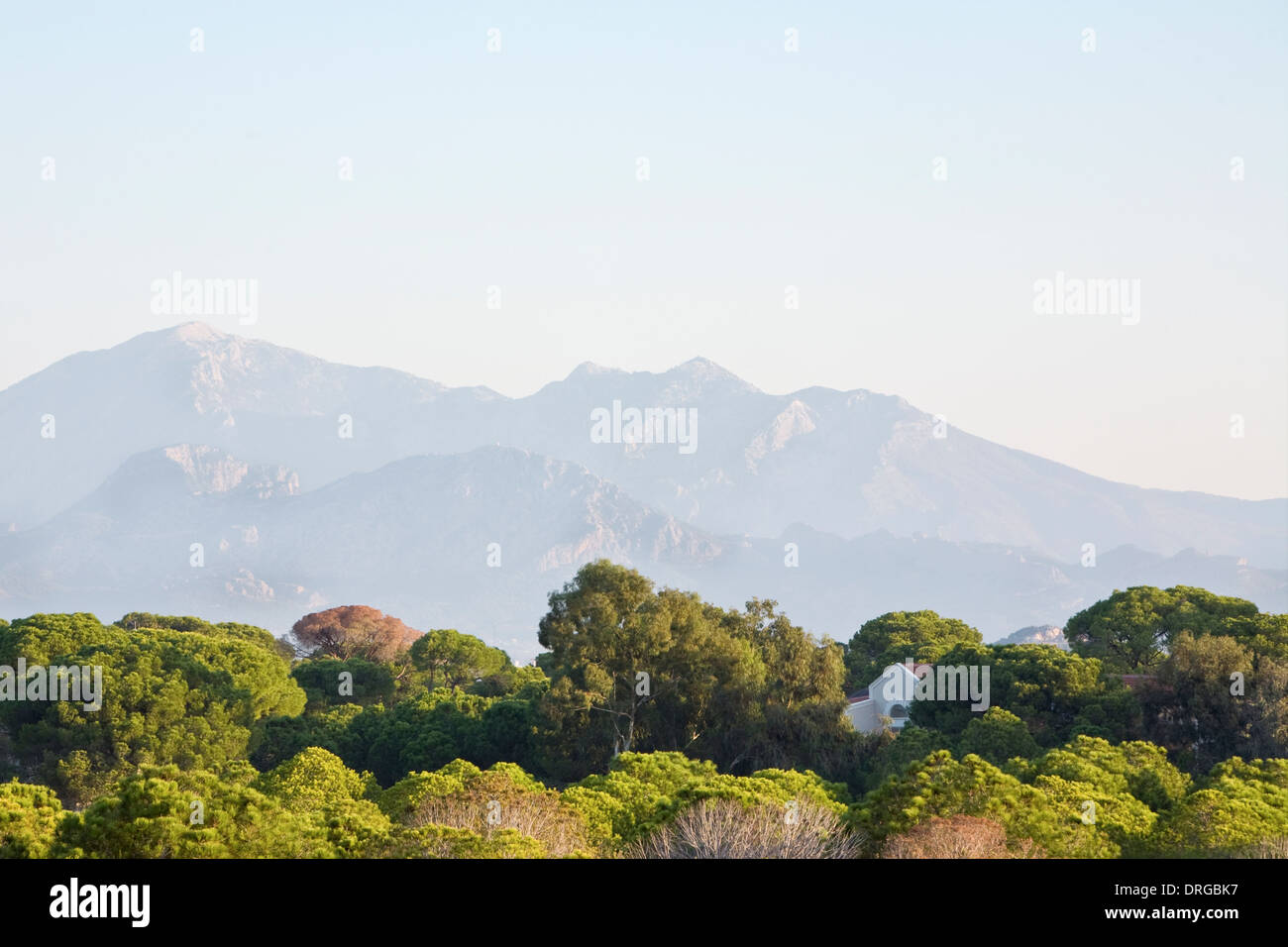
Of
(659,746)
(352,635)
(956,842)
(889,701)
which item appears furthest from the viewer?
(352,635)

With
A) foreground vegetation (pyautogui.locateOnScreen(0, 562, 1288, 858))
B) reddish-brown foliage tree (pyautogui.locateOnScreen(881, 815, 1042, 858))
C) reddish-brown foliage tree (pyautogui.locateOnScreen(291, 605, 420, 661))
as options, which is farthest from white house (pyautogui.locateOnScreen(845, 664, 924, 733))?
reddish-brown foliage tree (pyautogui.locateOnScreen(291, 605, 420, 661))

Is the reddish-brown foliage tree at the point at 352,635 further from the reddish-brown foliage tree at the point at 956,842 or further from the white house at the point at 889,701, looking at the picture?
the reddish-brown foliage tree at the point at 956,842

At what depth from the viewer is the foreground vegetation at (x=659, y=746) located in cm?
2788

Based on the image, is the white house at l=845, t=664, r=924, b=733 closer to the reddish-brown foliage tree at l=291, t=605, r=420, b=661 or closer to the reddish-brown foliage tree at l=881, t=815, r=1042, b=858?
the reddish-brown foliage tree at l=881, t=815, r=1042, b=858

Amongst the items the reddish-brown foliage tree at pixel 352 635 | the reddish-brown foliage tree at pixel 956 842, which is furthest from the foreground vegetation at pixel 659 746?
the reddish-brown foliage tree at pixel 352 635

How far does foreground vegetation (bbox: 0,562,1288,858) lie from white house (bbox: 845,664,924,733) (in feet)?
6.60

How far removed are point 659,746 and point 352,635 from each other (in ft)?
153

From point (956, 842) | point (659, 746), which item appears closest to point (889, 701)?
point (659, 746)

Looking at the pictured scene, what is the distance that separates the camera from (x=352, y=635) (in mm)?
90312

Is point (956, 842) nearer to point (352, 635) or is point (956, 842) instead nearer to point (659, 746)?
point (659, 746)

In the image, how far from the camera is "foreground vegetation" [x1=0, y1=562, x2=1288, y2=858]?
27.9 meters

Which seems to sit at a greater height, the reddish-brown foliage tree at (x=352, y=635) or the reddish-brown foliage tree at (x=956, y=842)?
the reddish-brown foliage tree at (x=352, y=635)

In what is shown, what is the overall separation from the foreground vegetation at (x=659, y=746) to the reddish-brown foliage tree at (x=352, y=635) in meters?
16.4

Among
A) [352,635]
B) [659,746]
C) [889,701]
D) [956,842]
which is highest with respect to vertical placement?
[352,635]
